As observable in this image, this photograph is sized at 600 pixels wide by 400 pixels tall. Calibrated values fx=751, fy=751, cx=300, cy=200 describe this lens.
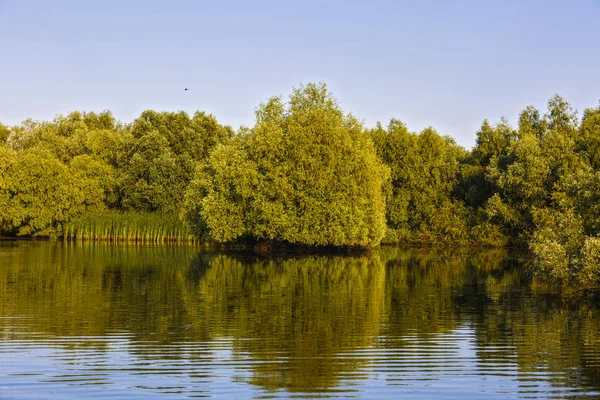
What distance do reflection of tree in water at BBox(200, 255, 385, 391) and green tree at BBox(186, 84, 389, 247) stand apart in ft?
45.3

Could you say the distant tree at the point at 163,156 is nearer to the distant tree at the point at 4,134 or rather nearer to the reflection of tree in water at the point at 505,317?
the distant tree at the point at 4,134

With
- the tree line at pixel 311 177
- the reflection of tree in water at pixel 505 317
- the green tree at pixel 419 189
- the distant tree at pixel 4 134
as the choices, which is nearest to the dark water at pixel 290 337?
the reflection of tree in water at pixel 505 317

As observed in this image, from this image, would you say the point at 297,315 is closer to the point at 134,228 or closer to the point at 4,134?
the point at 134,228

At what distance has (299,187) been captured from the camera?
194 ft

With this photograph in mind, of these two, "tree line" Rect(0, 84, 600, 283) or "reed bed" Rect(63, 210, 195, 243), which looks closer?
"tree line" Rect(0, 84, 600, 283)

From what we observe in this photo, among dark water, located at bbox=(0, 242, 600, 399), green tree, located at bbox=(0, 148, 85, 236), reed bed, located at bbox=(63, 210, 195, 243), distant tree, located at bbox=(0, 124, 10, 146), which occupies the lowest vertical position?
dark water, located at bbox=(0, 242, 600, 399)

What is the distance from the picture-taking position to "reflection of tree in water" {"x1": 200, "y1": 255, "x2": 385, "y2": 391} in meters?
16.0

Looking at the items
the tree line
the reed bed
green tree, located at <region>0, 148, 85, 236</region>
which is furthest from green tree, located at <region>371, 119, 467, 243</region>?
green tree, located at <region>0, 148, 85, 236</region>

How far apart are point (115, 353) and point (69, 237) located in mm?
67902

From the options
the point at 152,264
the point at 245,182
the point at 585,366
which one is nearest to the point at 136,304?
the point at 585,366

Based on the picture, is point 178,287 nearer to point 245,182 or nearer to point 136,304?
point 136,304

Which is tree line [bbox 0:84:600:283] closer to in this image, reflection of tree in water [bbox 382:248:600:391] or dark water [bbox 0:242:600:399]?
reflection of tree in water [bbox 382:248:600:391]

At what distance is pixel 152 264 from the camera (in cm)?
4631

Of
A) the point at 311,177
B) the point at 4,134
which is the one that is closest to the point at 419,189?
the point at 311,177
